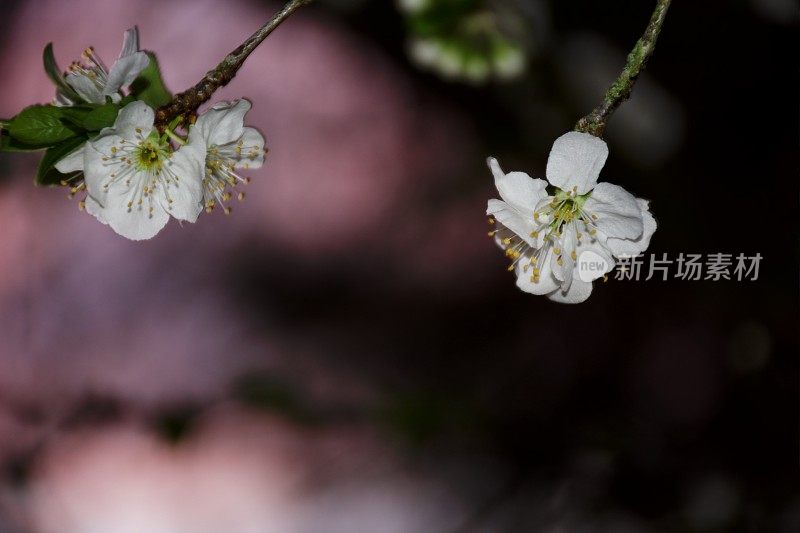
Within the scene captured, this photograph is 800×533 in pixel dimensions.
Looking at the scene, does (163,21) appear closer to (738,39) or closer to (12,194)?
(12,194)

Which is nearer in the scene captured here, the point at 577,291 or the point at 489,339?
the point at 577,291

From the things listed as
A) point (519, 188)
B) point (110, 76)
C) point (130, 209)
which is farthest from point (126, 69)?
point (519, 188)

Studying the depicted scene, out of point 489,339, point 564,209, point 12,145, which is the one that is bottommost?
point 12,145

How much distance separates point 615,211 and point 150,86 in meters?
0.35

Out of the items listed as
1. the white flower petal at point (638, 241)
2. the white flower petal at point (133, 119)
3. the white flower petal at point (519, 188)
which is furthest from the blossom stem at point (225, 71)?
the white flower petal at point (638, 241)

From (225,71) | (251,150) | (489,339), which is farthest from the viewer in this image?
(489,339)

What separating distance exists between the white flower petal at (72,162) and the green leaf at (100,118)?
0.02 metres

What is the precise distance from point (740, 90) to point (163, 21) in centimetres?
118

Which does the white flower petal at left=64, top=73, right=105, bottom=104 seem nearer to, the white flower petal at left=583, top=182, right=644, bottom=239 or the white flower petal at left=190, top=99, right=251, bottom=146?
the white flower petal at left=190, top=99, right=251, bottom=146

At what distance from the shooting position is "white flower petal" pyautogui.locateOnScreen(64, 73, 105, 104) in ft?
1.55

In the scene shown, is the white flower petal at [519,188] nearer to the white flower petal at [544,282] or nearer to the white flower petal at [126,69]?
the white flower petal at [544,282]

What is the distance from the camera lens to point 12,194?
143 centimetres

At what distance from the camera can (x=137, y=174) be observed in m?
0.52

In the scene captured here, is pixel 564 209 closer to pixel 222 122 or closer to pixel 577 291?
pixel 577 291
